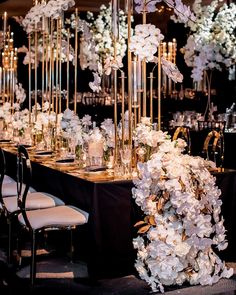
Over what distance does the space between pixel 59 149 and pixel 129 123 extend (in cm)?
134

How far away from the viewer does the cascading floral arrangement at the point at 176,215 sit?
3.90m

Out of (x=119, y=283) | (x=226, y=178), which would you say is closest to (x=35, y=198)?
(x=119, y=283)

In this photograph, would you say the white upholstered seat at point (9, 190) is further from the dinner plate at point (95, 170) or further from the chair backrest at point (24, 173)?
the dinner plate at point (95, 170)

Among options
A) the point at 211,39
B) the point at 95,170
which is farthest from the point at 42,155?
the point at 211,39

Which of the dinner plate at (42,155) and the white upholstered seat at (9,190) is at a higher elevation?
the dinner plate at (42,155)

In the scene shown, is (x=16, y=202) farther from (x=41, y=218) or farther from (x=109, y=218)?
(x=109, y=218)

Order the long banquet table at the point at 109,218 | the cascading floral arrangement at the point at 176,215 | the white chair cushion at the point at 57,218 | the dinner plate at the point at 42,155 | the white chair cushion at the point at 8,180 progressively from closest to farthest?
the cascading floral arrangement at the point at 176,215 → the long banquet table at the point at 109,218 → the white chair cushion at the point at 57,218 → the dinner plate at the point at 42,155 → the white chair cushion at the point at 8,180

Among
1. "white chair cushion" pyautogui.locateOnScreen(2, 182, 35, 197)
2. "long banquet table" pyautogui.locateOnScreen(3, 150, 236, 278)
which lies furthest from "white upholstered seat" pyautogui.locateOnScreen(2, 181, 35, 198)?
"long banquet table" pyautogui.locateOnScreen(3, 150, 236, 278)

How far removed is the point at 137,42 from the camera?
435cm

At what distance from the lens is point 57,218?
4.38 m

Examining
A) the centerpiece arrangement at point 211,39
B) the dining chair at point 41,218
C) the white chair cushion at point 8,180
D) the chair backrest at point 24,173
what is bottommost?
the dining chair at point 41,218

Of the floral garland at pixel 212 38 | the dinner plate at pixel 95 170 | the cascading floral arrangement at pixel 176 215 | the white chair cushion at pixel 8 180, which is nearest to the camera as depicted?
the cascading floral arrangement at pixel 176 215

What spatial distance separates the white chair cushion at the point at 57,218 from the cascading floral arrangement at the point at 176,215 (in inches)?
20.1

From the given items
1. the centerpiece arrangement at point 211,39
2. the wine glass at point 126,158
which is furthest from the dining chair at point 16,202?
the centerpiece arrangement at point 211,39
